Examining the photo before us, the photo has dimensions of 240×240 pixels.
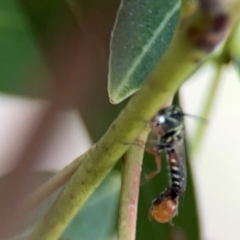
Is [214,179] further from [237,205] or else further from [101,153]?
[101,153]

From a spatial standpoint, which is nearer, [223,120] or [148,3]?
[148,3]

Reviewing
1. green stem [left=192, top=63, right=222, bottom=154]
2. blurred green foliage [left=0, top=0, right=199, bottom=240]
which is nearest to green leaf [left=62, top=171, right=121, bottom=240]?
blurred green foliage [left=0, top=0, right=199, bottom=240]

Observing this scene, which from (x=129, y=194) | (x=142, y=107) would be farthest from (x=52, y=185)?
(x=142, y=107)

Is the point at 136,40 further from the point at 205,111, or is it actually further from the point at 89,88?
the point at 205,111

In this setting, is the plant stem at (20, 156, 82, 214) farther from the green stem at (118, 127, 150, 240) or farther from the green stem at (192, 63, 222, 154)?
the green stem at (192, 63, 222, 154)

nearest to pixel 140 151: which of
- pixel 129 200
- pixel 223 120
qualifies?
pixel 129 200
